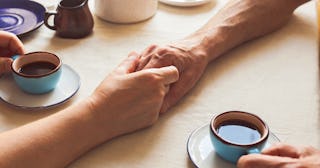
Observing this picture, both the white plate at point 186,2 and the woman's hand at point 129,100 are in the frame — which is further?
the white plate at point 186,2

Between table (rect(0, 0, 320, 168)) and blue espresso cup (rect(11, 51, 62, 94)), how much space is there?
5 cm

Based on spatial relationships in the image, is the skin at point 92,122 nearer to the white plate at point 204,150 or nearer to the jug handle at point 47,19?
the white plate at point 204,150

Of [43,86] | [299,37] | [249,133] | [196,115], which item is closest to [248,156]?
[249,133]

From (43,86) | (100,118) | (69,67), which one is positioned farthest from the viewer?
(69,67)

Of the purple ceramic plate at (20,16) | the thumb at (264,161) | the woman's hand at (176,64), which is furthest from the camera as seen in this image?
the purple ceramic plate at (20,16)

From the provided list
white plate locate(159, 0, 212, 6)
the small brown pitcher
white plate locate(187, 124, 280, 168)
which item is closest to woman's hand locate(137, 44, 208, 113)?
white plate locate(187, 124, 280, 168)

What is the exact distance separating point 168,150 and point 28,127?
0.25m

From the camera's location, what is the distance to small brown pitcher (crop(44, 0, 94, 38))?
1190mm

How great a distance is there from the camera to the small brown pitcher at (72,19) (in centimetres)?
119

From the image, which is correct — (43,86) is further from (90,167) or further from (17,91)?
(90,167)

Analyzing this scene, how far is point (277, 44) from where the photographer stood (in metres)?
1.21

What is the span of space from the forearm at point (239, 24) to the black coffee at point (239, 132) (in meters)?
0.29

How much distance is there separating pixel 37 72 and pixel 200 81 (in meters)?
0.36

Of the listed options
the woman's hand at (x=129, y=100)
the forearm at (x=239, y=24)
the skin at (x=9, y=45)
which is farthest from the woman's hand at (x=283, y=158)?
the skin at (x=9, y=45)
